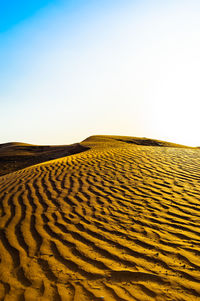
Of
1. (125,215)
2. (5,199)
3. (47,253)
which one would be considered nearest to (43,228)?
(47,253)

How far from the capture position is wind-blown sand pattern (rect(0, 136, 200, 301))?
2.60 m

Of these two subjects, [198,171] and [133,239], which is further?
[198,171]

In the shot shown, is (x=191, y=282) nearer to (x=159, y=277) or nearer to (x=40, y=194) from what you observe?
(x=159, y=277)

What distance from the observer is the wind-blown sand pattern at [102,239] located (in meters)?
2.60

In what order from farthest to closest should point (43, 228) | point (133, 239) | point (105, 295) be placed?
point (43, 228), point (133, 239), point (105, 295)

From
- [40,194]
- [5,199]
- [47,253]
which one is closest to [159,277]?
[47,253]

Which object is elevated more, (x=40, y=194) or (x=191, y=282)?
(x=40, y=194)

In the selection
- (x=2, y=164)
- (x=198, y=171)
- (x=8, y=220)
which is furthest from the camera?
(x=2, y=164)

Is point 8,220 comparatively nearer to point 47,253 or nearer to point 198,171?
point 47,253

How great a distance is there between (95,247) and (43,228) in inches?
45.2

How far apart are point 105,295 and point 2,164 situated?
17.2 m

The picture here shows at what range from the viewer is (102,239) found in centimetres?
356

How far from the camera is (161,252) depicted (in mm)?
3209

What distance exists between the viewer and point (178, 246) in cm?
334
